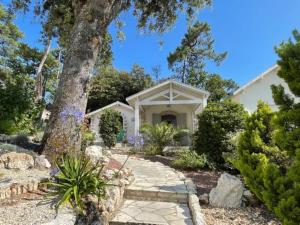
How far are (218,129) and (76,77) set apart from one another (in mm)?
4987

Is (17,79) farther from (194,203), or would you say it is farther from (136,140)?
(194,203)

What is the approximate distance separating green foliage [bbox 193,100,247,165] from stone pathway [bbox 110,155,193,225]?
2.02m

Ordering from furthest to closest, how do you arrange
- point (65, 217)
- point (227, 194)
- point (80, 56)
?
point (80, 56) → point (227, 194) → point (65, 217)

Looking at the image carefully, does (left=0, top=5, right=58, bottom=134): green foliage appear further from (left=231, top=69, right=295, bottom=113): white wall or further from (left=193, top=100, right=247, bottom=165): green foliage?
(left=231, top=69, right=295, bottom=113): white wall

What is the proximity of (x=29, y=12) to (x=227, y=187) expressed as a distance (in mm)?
10215

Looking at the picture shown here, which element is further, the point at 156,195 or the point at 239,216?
the point at 156,195

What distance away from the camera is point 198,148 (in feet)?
32.3

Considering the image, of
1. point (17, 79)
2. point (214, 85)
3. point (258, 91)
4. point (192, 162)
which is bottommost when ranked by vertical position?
point (192, 162)

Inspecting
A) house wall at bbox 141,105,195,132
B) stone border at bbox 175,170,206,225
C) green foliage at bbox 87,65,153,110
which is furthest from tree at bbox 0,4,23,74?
stone border at bbox 175,170,206,225

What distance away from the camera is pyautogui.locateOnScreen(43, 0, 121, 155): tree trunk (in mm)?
6500

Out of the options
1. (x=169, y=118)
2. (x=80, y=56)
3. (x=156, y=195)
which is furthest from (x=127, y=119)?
(x=156, y=195)

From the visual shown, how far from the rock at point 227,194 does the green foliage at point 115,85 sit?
23732 mm

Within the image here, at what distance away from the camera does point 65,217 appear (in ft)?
11.7

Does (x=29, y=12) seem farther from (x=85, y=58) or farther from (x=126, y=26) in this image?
(x=85, y=58)
